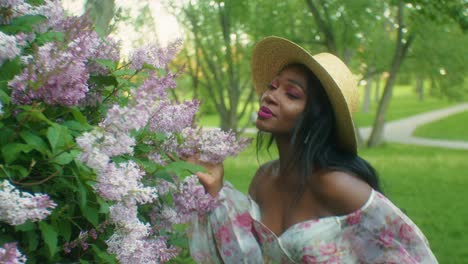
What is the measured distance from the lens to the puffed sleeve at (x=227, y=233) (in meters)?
2.61

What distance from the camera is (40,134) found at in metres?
1.55

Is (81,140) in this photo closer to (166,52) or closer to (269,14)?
(166,52)

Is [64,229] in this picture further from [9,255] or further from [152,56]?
[152,56]

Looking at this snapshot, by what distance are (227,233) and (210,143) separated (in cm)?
56

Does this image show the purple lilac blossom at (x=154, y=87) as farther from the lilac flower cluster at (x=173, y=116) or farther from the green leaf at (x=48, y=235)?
the green leaf at (x=48, y=235)

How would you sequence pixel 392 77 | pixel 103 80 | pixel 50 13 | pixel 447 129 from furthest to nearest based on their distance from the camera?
pixel 447 129, pixel 392 77, pixel 103 80, pixel 50 13

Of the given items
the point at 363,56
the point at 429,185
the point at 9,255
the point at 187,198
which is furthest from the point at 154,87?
the point at 363,56

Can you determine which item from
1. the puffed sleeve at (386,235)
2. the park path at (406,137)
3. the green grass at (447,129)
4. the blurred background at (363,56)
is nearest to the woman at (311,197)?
the puffed sleeve at (386,235)

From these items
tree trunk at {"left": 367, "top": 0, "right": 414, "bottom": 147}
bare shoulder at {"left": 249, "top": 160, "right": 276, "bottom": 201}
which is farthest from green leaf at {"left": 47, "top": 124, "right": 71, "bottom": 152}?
tree trunk at {"left": 367, "top": 0, "right": 414, "bottom": 147}

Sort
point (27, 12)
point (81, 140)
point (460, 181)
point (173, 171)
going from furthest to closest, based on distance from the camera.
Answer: point (460, 181), point (173, 171), point (27, 12), point (81, 140)

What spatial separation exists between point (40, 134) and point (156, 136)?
50 centimetres

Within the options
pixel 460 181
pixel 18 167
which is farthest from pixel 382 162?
pixel 18 167

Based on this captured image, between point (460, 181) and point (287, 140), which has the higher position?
point (287, 140)

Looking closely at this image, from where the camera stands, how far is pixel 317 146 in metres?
2.42
